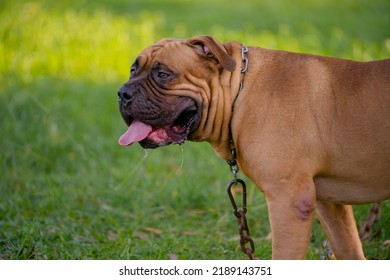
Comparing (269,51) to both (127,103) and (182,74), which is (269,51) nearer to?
(182,74)

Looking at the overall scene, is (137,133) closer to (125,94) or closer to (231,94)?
(125,94)

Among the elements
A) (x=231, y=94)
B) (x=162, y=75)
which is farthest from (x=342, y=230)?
(x=162, y=75)

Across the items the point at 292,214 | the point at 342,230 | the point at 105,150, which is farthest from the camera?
the point at 105,150

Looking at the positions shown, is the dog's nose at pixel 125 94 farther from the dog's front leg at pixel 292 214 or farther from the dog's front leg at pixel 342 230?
the dog's front leg at pixel 342 230

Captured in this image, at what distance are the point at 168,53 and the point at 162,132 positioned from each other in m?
0.52

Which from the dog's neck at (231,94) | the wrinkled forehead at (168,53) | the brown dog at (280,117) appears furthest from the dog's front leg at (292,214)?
the wrinkled forehead at (168,53)

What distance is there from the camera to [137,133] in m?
Answer: 4.52

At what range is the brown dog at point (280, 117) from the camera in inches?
166

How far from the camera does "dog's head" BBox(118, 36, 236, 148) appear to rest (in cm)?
440

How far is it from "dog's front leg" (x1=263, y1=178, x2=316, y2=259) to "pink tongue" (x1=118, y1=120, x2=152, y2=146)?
920 millimetres

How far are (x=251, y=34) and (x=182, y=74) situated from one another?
7.19m

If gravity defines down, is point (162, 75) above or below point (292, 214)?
above

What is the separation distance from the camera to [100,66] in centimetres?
997
